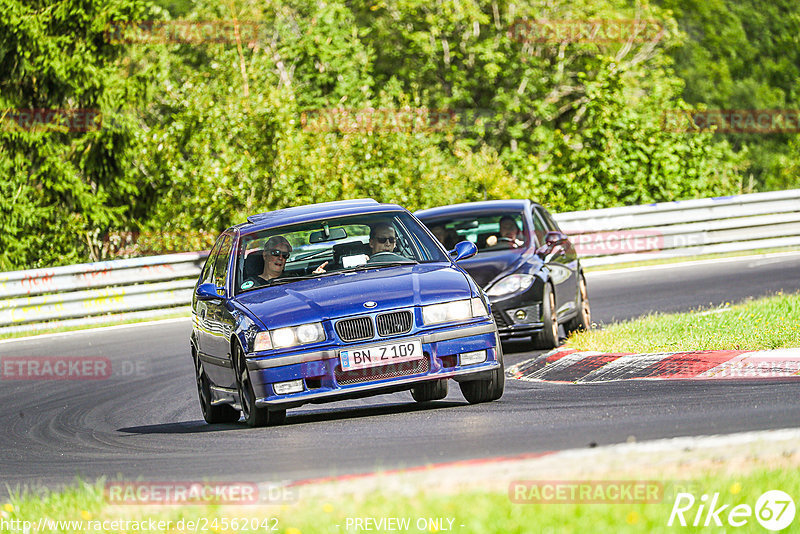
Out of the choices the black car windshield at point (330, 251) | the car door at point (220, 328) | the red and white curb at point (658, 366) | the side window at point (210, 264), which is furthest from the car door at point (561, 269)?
the car door at point (220, 328)

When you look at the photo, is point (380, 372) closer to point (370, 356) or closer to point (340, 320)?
point (370, 356)

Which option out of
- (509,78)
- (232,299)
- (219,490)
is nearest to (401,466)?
(219,490)

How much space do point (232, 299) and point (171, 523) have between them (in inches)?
160

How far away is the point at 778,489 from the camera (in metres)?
5.02

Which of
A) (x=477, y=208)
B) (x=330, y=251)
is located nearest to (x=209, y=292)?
(x=330, y=251)

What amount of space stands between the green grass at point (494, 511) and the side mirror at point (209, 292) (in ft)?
12.9

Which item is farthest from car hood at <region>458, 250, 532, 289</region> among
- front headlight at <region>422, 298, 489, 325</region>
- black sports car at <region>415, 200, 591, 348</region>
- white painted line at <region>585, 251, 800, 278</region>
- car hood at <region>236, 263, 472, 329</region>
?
white painted line at <region>585, 251, 800, 278</region>

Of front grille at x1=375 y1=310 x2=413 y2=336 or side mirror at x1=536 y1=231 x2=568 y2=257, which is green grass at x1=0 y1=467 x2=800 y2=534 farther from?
side mirror at x1=536 y1=231 x2=568 y2=257

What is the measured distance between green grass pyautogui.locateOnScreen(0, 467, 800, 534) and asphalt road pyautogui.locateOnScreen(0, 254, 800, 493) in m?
1.04

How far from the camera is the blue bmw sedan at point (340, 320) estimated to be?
854cm

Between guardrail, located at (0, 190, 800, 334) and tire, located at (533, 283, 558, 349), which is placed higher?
tire, located at (533, 283, 558, 349)

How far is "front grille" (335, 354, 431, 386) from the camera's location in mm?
8523

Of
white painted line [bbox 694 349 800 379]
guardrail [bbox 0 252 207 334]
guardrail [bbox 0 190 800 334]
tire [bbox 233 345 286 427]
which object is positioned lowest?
guardrail [bbox 0 190 800 334]

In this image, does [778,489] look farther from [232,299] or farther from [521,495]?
[232,299]
